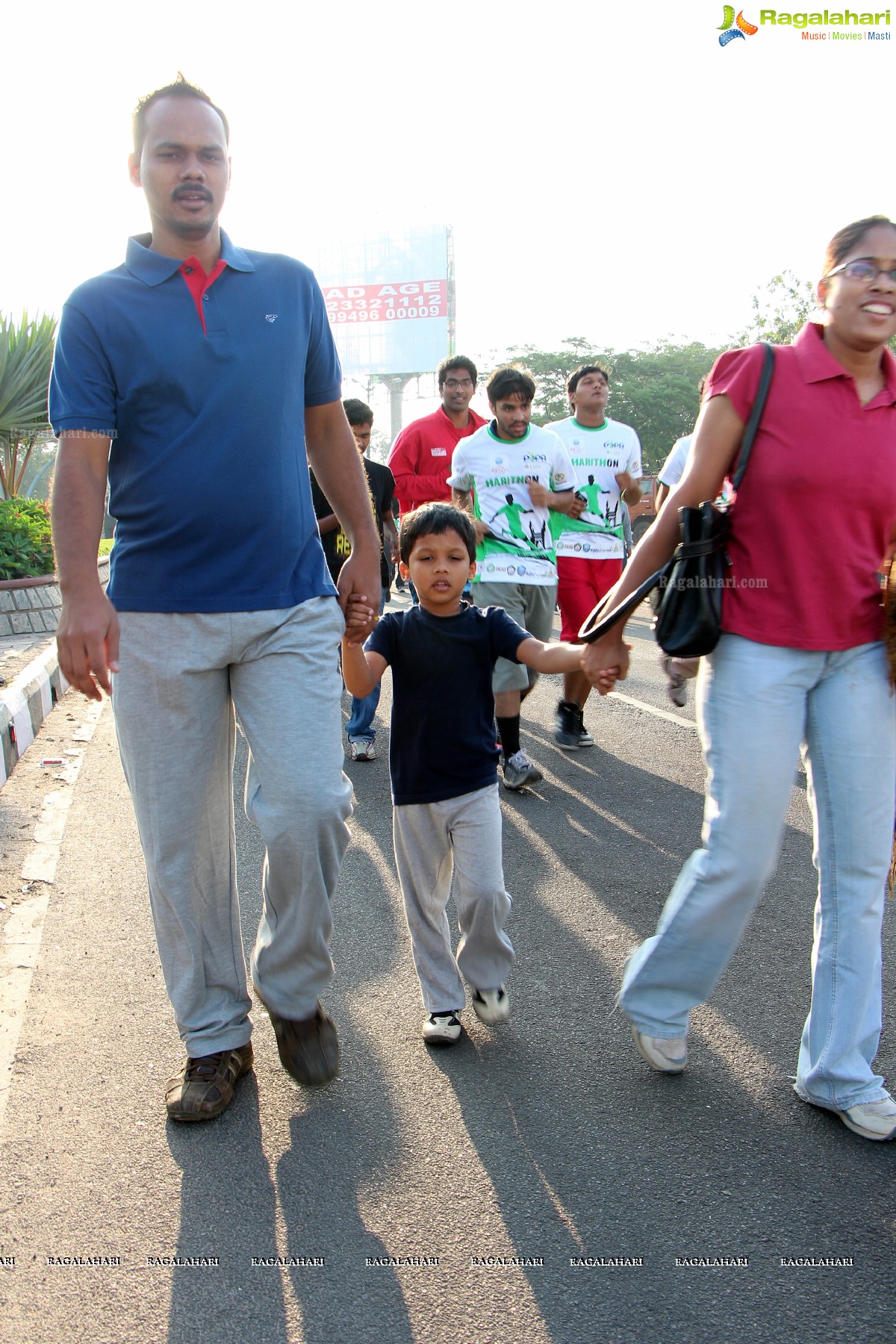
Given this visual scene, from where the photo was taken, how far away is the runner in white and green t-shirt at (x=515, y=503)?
5.91 meters

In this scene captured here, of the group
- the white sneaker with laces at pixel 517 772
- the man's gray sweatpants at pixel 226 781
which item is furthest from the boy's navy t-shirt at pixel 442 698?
the white sneaker with laces at pixel 517 772

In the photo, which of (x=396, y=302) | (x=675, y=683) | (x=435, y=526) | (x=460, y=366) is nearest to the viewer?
(x=675, y=683)

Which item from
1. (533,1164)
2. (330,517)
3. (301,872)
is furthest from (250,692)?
(330,517)

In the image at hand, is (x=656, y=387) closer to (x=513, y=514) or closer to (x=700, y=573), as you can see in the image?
(x=513, y=514)

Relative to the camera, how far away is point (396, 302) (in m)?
73.4

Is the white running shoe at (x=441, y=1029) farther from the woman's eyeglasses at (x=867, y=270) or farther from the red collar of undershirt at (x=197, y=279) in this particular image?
the woman's eyeglasses at (x=867, y=270)

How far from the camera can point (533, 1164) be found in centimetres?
254

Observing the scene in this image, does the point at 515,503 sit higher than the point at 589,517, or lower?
higher

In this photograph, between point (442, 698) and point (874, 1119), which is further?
point (442, 698)

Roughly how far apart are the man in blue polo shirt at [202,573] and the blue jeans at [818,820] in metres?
0.87

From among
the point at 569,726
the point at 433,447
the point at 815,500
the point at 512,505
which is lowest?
the point at 569,726

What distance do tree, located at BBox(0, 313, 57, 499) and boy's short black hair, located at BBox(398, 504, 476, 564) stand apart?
1266cm

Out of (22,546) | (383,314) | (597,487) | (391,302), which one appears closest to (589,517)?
(597,487)

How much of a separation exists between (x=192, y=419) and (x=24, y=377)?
13.6 metres
